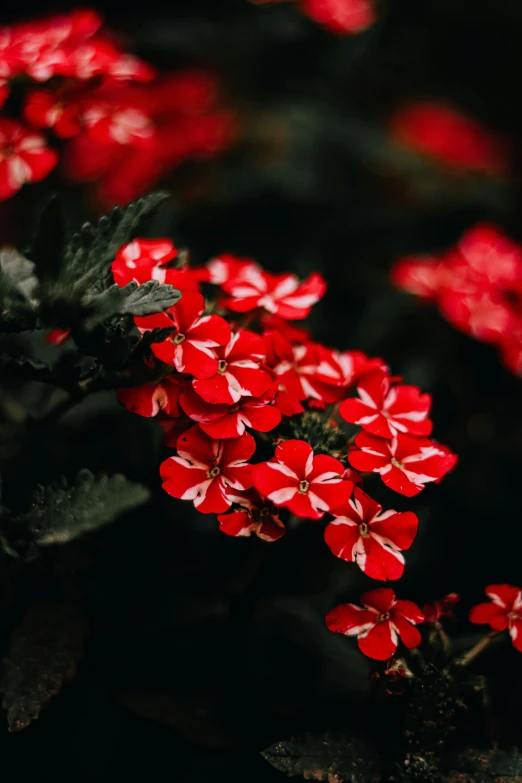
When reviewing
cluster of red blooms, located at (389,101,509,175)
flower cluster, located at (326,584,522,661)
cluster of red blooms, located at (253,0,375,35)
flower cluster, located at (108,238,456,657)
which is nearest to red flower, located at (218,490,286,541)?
flower cluster, located at (108,238,456,657)

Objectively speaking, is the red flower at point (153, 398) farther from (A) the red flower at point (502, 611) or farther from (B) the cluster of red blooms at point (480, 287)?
(B) the cluster of red blooms at point (480, 287)

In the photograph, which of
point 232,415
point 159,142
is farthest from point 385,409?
point 159,142

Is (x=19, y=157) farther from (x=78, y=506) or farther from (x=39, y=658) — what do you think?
(x=39, y=658)

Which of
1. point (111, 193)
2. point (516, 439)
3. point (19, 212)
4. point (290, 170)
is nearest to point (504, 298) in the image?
point (516, 439)

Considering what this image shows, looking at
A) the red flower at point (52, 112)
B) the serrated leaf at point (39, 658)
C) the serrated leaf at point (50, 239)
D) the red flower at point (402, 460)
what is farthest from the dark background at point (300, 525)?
the red flower at point (52, 112)

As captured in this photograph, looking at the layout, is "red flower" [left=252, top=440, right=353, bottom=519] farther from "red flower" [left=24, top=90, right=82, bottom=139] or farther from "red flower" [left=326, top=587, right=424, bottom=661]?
"red flower" [left=24, top=90, right=82, bottom=139]
